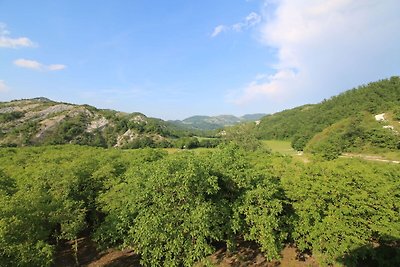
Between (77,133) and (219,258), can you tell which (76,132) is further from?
(219,258)

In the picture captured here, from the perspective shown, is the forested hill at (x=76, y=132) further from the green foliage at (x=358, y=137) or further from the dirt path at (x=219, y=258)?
the dirt path at (x=219, y=258)

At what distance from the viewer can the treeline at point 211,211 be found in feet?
68.8

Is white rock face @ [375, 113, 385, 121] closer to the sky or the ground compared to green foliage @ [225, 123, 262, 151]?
closer to the sky

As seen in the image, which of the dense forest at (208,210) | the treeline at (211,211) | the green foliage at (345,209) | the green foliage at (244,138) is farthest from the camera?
the green foliage at (244,138)

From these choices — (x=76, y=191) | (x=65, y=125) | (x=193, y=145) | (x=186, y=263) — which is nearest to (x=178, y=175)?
(x=186, y=263)

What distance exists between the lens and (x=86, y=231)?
41344mm

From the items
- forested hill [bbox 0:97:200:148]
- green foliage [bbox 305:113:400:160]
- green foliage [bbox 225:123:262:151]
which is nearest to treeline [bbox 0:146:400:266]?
green foliage [bbox 305:113:400:160]

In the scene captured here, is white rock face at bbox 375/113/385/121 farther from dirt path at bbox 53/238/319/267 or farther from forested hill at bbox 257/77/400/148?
dirt path at bbox 53/238/319/267

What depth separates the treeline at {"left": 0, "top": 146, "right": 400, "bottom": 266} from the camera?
20969mm

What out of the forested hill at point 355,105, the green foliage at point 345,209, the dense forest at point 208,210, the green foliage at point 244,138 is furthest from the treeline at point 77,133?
the green foliage at point 345,209

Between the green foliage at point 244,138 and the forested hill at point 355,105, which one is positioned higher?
the forested hill at point 355,105

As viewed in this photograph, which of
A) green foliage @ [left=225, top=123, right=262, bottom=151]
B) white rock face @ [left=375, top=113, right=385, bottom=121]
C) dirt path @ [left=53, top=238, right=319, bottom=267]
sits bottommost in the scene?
dirt path @ [left=53, top=238, right=319, bottom=267]

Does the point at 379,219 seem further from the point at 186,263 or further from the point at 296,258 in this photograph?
the point at 186,263

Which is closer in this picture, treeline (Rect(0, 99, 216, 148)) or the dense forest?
the dense forest
